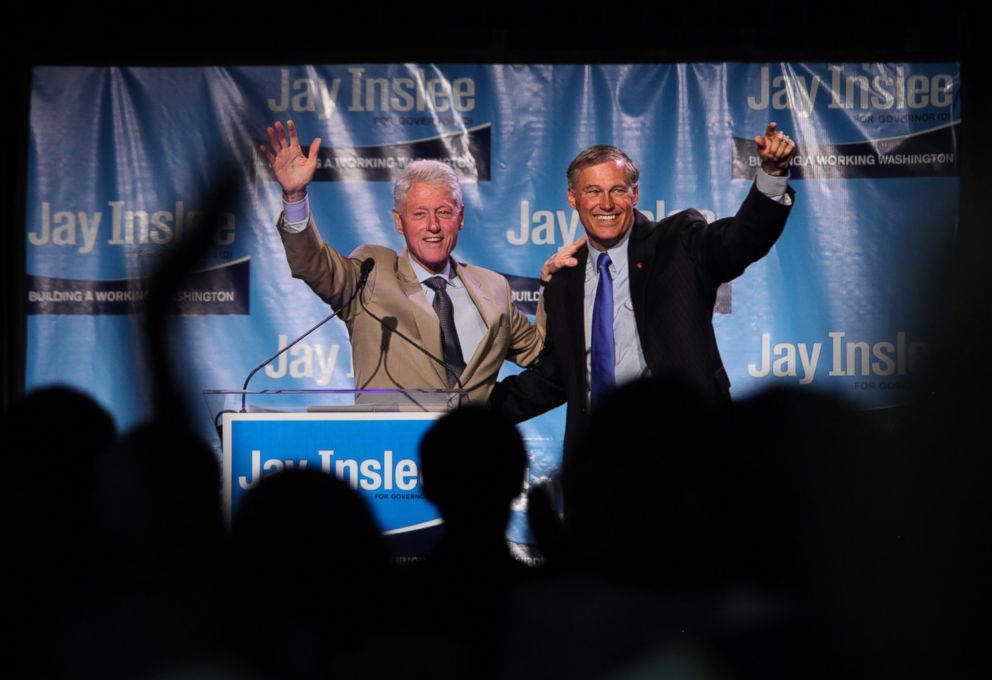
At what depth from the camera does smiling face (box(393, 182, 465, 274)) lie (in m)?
4.44

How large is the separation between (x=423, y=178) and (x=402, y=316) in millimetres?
591

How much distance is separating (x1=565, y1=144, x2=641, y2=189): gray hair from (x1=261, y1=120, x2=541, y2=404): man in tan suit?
1.60ft

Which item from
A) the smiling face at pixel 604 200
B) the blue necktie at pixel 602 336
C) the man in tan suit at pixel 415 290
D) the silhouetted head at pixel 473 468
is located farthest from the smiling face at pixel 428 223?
the silhouetted head at pixel 473 468

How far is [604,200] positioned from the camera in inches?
174

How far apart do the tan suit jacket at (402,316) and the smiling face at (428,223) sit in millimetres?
73

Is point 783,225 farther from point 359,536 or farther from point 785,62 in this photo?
point 359,536

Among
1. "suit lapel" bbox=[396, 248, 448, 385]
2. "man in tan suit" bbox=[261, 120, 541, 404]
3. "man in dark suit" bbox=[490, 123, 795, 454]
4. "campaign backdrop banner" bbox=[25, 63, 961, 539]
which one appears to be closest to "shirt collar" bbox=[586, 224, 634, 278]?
"man in dark suit" bbox=[490, 123, 795, 454]

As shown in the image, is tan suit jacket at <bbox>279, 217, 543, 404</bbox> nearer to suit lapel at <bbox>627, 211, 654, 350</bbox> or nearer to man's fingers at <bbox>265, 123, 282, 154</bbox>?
man's fingers at <bbox>265, 123, 282, 154</bbox>

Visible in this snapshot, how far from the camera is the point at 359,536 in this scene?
4.46 ft

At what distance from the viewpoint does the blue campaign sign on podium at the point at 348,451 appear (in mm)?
2820

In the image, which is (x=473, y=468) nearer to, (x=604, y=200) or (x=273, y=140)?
(x=604, y=200)

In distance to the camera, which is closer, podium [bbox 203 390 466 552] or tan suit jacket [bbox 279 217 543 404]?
podium [bbox 203 390 466 552]

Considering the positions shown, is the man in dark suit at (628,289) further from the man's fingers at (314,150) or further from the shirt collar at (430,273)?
the man's fingers at (314,150)

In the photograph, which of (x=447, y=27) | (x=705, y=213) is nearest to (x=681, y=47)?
(x=705, y=213)
